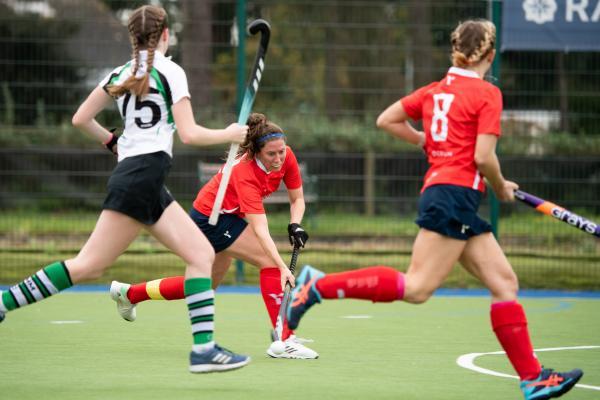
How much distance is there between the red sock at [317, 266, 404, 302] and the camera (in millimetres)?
4809

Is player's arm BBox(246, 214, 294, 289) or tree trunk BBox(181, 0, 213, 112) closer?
player's arm BBox(246, 214, 294, 289)

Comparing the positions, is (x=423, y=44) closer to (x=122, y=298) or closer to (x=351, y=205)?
(x=351, y=205)

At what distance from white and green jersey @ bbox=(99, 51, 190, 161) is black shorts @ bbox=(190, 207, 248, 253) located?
1305 millimetres

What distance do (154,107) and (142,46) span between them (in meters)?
0.28

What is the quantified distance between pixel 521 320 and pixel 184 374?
170cm

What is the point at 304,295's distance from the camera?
16.0 feet

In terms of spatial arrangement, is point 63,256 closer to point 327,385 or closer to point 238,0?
point 238,0

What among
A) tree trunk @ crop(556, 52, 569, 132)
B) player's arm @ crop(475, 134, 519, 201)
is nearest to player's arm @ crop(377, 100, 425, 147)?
player's arm @ crop(475, 134, 519, 201)

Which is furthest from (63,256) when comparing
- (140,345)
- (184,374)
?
(184,374)

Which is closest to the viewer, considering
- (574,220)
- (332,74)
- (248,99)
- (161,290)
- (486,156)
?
(486,156)

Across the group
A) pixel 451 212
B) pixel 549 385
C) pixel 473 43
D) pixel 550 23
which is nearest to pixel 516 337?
pixel 549 385

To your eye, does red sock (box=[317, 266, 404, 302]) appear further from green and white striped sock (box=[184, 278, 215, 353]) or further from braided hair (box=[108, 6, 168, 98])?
braided hair (box=[108, 6, 168, 98])

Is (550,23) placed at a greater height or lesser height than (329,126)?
greater

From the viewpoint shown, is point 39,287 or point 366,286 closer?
point 366,286
